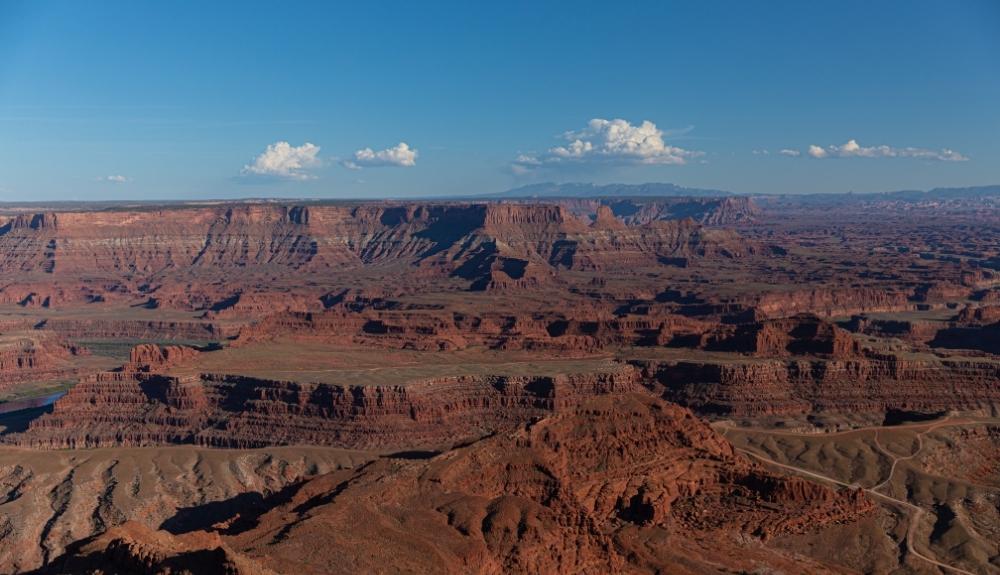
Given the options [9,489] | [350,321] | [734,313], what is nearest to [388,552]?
[9,489]

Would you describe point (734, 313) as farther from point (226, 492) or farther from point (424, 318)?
point (226, 492)

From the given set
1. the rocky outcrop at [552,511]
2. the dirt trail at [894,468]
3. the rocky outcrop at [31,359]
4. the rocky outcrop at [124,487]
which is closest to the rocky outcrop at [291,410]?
the rocky outcrop at [124,487]

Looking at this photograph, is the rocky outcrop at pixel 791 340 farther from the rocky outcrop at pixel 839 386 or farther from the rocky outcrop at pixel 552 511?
the rocky outcrop at pixel 552 511

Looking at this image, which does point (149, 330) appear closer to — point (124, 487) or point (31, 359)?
point (31, 359)

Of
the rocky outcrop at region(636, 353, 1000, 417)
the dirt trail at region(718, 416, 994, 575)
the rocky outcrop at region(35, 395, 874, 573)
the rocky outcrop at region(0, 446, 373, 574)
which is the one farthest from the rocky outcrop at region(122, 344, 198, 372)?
the dirt trail at region(718, 416, 994, 575)

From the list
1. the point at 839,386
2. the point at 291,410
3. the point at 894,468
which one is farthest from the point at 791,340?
the point at 291,410

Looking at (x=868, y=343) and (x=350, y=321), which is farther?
(x=350, y=321)
